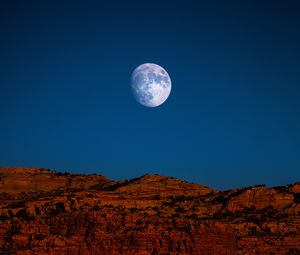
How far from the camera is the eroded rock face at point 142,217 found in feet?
147

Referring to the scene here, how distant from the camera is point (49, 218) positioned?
161 ft

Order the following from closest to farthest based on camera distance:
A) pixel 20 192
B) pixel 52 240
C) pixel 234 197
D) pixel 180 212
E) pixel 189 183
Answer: pixel 52 240 → pixel 180 212 → pixel 234 197 → pixel 20 192 → pixel 189 183

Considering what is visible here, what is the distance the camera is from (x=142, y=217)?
2023 inches

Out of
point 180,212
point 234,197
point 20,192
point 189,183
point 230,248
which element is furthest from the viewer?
point 189,183

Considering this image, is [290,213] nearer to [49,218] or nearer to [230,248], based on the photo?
[230,248]

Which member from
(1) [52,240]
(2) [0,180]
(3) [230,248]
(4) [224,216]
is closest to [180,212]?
(4) [224,216]

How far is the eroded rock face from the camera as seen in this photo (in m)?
44.8

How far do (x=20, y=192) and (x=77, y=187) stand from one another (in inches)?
355

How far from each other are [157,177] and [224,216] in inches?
1052

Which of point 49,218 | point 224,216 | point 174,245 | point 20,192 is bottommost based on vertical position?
point 174,245

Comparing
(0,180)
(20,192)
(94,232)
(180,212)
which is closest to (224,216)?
(180,212)

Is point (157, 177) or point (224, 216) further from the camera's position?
point (157, 177)

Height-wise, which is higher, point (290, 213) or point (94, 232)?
point (290, 213)

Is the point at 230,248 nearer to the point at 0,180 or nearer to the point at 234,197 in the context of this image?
the point at 234,197
